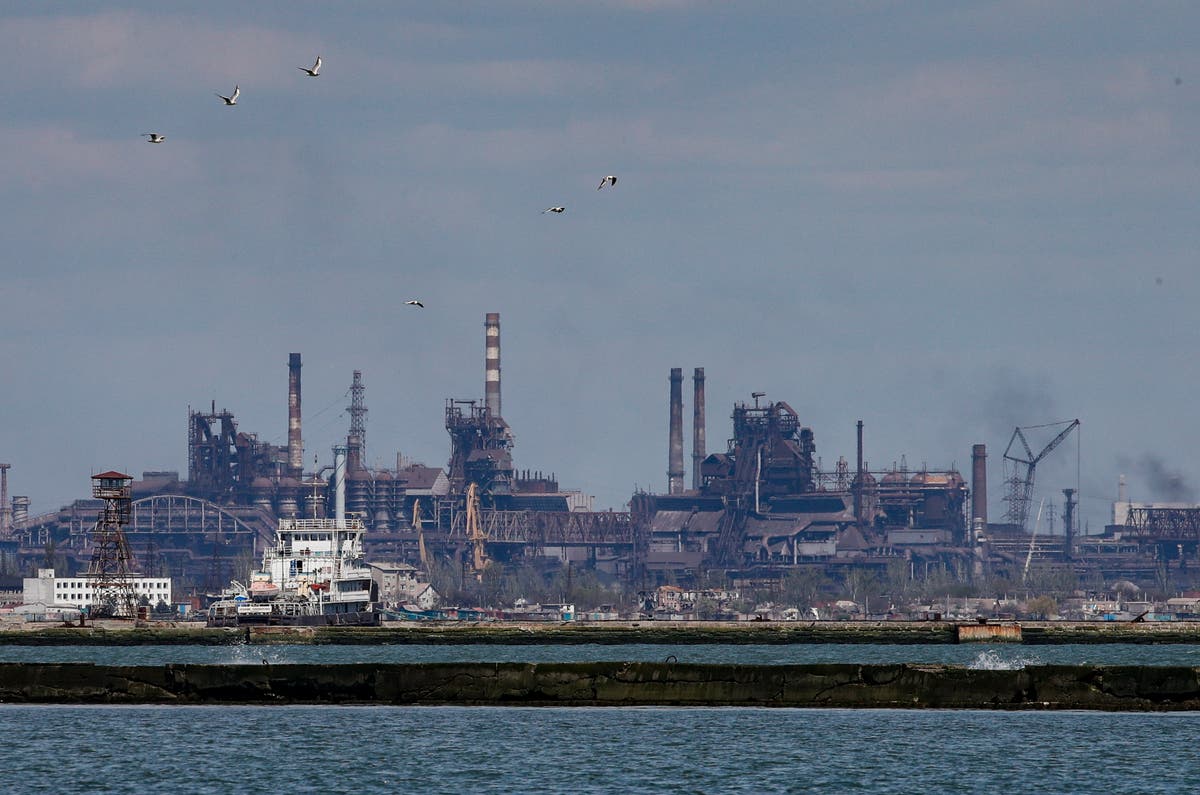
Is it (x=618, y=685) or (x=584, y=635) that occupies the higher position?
(x=618, y=685)

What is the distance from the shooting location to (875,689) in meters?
50.8

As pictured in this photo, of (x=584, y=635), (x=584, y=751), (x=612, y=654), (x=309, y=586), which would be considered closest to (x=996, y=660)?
(x=612, y=654)

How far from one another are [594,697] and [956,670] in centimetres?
899

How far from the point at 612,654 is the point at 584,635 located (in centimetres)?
2368

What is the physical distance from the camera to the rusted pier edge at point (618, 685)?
4934 cm

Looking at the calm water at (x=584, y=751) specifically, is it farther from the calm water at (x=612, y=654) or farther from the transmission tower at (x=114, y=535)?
the transmission tower at (x=114, y=535)

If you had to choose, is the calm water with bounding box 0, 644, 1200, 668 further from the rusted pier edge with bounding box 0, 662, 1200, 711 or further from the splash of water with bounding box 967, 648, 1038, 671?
the rusted pier edge with bounding box 0, 662, 1200, 711

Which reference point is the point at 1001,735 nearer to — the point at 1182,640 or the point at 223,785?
the point at 223,785

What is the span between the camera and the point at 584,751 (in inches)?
1715

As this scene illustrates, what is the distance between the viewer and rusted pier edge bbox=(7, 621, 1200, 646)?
397 ft

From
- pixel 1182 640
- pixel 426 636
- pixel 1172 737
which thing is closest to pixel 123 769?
pixel 1172 737

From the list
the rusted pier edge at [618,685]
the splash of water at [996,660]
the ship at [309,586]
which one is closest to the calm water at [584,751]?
the rusted pier edge at [618,685]

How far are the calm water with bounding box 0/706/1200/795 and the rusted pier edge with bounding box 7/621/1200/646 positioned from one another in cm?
7025

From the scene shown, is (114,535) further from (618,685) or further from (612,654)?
(618,685)
